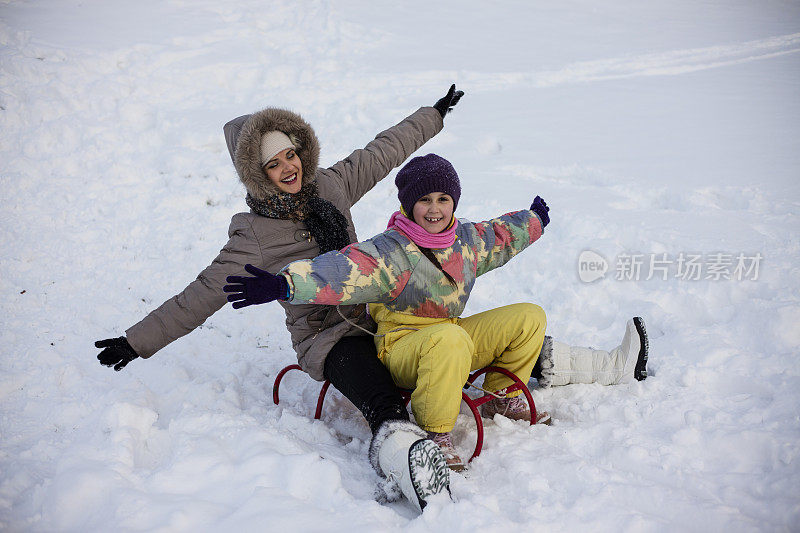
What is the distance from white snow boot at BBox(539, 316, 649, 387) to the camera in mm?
2705

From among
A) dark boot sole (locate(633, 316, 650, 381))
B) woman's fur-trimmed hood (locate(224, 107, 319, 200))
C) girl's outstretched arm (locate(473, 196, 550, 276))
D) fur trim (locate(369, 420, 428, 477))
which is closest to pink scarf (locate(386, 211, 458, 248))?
girl's outstretched arm (locate(473, 196, 550, 276))

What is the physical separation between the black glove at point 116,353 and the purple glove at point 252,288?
724 mm

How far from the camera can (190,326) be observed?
100.0 inches

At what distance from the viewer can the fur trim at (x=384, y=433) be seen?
214 centimetres

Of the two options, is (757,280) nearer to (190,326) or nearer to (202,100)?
(190,326)

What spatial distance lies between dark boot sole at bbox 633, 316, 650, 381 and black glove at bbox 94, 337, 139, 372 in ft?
7.36

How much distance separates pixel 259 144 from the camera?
2549 millimetres


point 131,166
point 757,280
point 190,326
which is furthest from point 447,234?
point 131,166

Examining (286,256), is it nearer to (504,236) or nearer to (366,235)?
(504,236)

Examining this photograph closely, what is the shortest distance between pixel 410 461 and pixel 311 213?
1233mm

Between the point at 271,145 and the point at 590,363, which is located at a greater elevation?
the point at 271,145

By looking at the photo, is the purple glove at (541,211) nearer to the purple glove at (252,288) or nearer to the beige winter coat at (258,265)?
the beige winter coat at (258,265)

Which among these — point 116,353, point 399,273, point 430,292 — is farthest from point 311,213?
point 116,353

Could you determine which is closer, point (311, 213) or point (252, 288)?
point (252, 288)
